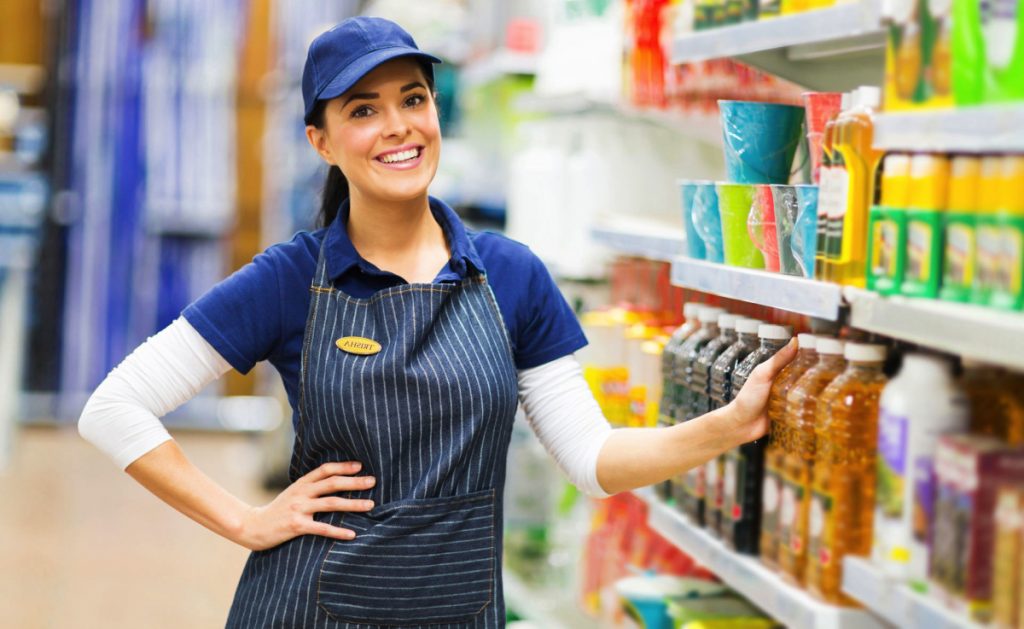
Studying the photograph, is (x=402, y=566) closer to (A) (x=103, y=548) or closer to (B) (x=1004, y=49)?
(B) (x=1004, y=49)

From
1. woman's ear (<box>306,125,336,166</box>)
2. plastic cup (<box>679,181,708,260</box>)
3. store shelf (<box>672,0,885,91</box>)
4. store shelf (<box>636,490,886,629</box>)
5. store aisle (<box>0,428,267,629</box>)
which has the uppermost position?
store shelf (<box>672,0,885,91</box>)

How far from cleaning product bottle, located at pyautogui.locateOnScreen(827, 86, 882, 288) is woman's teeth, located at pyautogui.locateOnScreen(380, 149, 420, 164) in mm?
665

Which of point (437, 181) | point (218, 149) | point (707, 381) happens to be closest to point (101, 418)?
point (707, 381)

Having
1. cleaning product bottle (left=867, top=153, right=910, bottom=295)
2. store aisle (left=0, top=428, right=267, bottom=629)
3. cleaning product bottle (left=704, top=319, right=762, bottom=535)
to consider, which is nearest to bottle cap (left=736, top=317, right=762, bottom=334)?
cleaning product bottle (left=704, top=319, right=762, bottom=535)

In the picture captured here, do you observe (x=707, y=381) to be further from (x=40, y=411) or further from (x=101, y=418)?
(x=40, y=411)

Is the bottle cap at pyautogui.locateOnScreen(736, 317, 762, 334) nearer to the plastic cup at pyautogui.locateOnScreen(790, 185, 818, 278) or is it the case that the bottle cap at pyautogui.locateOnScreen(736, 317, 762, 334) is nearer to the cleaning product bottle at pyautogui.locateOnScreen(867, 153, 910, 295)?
the plastic cup at pyautogui.locateOnScreen(790, 185, 818, 278)

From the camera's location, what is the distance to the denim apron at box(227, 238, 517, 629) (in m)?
2.11

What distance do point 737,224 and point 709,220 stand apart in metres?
0.13

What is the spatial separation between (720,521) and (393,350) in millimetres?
777

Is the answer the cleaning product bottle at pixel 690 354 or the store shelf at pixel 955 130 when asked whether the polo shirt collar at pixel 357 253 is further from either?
the store shelf at pixel 955 130

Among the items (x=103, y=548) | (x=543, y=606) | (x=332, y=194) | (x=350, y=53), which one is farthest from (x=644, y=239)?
(x=103, y=548)

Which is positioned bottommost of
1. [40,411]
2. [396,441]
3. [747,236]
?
[40,411]

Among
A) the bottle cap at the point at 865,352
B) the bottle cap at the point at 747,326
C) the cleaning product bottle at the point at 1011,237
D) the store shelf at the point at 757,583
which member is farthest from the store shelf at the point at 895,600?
the bottle cap at the point at 747,326

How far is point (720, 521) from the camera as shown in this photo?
253cm
